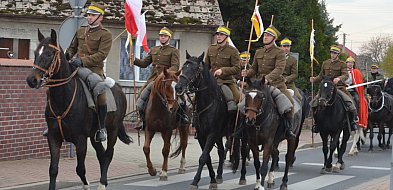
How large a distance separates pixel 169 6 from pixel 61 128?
1698cm

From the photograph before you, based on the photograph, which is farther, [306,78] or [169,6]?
[306,78]

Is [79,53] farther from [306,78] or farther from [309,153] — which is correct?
[306,78]

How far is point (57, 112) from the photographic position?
11062 millimetres

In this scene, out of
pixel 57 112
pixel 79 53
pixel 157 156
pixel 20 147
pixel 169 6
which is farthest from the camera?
pixel 169 6

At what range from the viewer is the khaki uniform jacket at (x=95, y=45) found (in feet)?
40.0

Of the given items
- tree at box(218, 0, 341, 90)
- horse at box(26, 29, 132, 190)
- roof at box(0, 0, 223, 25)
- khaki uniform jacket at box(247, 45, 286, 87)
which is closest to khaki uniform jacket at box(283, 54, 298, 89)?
khaki uniform jacket at box(247, 45, 286, 87)

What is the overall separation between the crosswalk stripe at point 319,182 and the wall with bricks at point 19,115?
5.33 m

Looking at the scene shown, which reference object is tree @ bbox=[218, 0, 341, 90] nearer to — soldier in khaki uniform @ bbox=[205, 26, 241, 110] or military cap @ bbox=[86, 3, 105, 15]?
soldier in khaki uniform @ bbox=[205, 26, 241, 110]

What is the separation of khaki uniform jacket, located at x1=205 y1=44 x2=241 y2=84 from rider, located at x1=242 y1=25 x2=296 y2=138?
0.30 m

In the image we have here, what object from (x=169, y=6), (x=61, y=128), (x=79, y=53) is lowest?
(x=61, y=128)

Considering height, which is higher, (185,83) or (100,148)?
(185,83)

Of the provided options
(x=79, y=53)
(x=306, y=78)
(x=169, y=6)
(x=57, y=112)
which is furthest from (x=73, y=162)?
(x=306, y=78)

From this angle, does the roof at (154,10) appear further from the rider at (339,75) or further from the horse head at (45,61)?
the horse head at (45,61)

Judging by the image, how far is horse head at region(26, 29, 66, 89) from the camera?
33.8 feet
